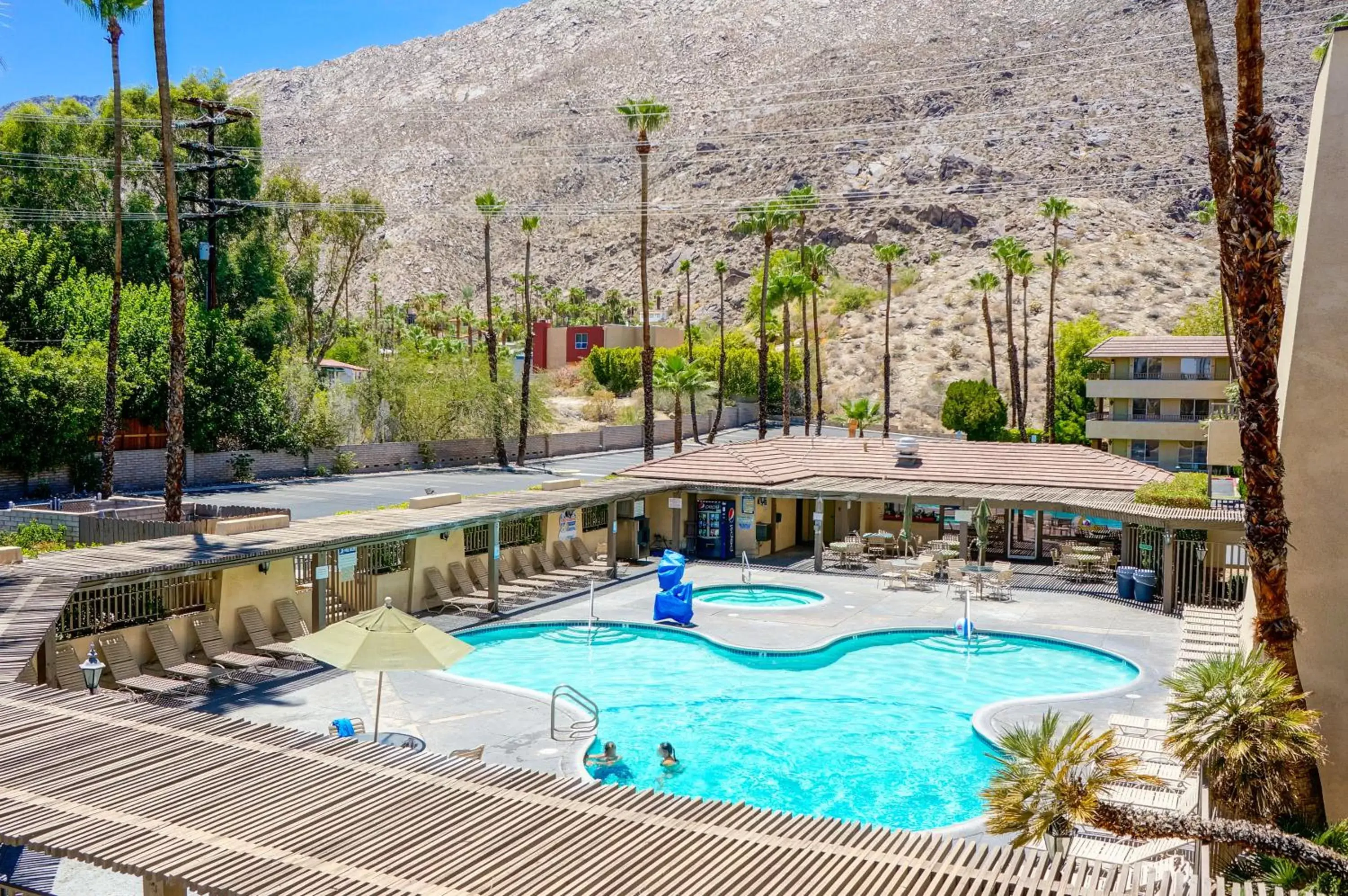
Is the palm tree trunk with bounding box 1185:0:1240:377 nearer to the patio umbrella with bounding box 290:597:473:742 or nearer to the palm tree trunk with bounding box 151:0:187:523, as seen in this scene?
the patio umbrella with bounding box 290:597:473:742

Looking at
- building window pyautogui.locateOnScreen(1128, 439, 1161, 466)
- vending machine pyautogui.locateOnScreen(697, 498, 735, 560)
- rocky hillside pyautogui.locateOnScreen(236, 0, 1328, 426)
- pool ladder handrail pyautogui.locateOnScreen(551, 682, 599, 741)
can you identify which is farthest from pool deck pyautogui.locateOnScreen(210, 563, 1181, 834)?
rocky hillside pyautogui.locateOnScreen(236, 0, 1328, 426)

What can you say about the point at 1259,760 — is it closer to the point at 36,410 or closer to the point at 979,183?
the point at 36,410

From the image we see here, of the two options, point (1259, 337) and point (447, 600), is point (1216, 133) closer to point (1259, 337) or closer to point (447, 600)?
point (1259, 337)

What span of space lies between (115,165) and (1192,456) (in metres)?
51.6

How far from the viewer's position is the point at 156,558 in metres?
18.5

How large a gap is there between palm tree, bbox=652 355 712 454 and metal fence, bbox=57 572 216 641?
36914 millimetres

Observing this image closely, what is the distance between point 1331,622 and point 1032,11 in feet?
553

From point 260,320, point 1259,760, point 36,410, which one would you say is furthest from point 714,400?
point 1259,760

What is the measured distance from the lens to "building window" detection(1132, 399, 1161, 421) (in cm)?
5966

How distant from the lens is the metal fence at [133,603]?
56.4ft

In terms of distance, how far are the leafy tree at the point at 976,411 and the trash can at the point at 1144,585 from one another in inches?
1396

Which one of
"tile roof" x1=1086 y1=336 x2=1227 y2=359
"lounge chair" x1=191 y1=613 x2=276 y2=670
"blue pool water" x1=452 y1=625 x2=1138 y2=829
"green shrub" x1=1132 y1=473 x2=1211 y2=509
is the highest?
"tile roof" x1=1086 y1=336 x2=1227 y2=359

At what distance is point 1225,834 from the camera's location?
1002 centimetres

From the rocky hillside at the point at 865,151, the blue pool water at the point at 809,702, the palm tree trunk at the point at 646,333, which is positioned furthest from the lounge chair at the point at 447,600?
the rocky hillside at the point at 865,151
